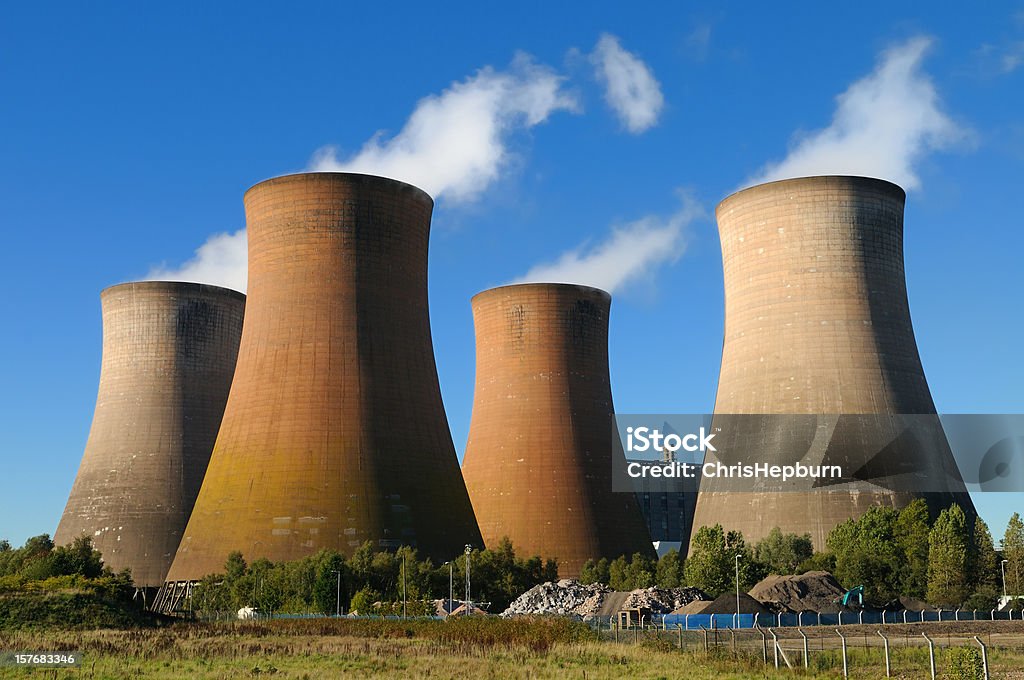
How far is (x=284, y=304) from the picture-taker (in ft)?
112

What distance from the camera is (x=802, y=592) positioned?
102 feet

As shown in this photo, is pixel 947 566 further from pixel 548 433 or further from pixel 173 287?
pixel 173 287

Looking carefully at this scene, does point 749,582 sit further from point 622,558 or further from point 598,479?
point 598,479

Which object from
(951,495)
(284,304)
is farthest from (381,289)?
(951,495)

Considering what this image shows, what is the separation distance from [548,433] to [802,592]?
14681 mm

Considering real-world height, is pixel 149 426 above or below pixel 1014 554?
above

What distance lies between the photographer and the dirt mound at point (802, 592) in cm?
3055

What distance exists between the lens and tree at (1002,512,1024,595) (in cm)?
3672

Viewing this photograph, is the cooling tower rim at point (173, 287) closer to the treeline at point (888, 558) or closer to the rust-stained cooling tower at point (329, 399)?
the rust-stained cooling tower at point (329, 399)

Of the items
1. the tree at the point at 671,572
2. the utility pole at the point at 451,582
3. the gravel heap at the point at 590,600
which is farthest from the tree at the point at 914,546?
the utility pole at the point at 451,582

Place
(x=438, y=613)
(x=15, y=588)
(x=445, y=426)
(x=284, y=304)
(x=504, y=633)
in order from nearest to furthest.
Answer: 1. (x=504, y=633)
2. (x=15, y=588)
3. (x=438, y=613)
4. (x=284, y=304)
5. (x=445, y=426)

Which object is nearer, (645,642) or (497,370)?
(645,642)

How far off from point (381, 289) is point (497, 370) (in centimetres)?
1198

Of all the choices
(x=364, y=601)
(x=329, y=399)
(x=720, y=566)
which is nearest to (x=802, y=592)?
(x=720, y=566)
